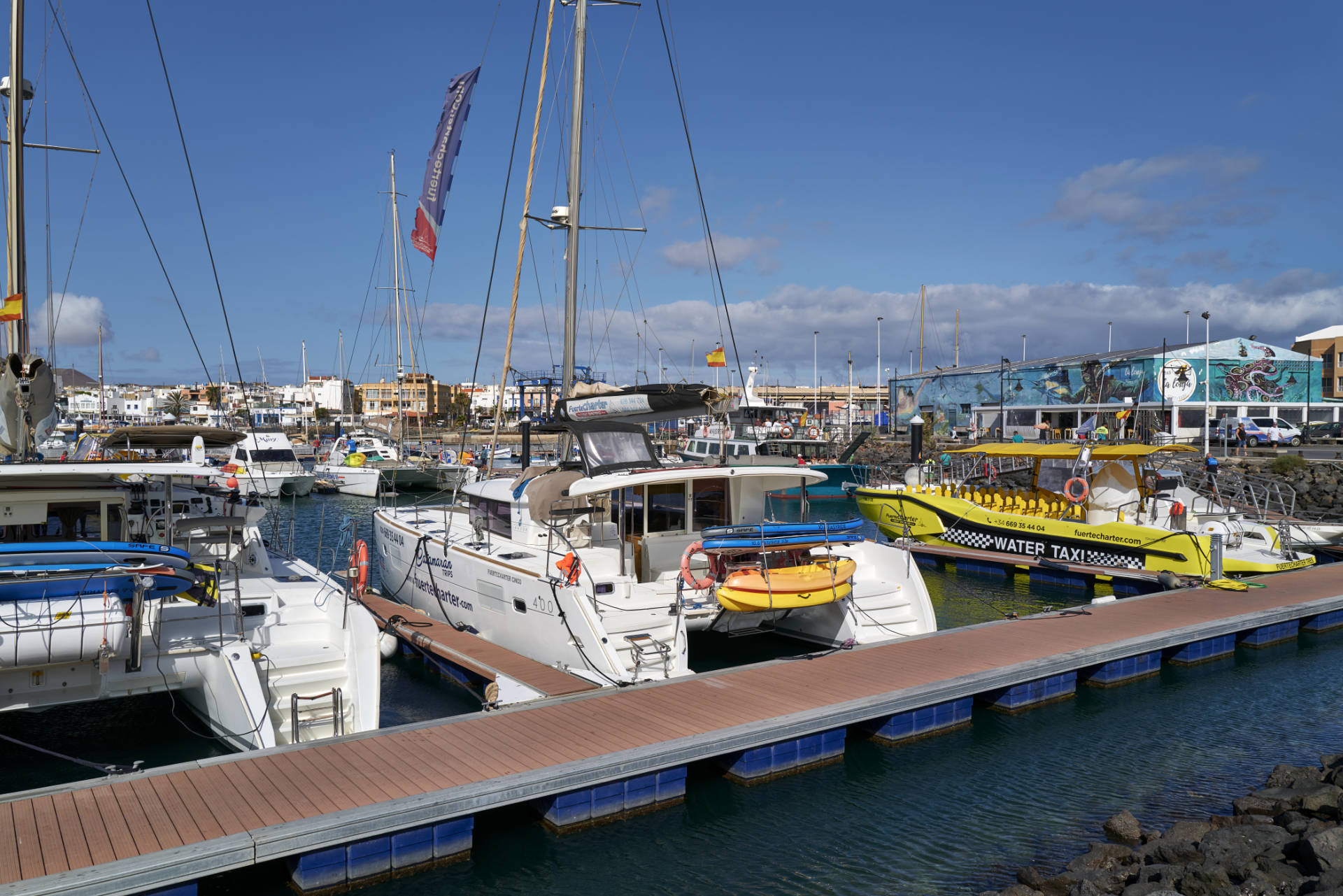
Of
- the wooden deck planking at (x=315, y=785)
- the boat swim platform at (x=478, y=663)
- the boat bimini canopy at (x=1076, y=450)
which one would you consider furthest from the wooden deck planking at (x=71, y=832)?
the boat bimini canopy at (x=1076, y=450)

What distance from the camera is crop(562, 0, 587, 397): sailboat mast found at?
48.4 ft

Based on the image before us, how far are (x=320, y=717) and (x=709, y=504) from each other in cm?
538

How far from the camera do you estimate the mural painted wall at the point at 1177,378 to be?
142ft

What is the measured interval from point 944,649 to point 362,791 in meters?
7.06

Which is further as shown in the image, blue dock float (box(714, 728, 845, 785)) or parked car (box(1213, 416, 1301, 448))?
parked car (box(1213, 416, 1301, 448))

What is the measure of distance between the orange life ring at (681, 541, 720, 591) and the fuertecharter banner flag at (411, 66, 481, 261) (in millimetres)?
10959

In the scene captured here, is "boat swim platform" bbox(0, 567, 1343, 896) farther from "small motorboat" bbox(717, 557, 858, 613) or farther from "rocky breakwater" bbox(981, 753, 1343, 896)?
"rocky breakwater" bbox(981, 753, 1343, 896)

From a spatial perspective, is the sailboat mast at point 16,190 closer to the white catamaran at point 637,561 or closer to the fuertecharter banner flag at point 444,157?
the white catamaran at point 637,561

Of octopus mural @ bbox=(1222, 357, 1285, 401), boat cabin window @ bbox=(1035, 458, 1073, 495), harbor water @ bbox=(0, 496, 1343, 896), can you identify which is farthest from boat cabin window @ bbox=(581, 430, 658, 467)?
octopus mural @ bbox=(1222, 357, 1285, 401)

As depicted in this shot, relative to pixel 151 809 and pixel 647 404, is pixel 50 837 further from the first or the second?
pixel 647 404

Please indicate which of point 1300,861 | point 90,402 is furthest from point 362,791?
point 90,402

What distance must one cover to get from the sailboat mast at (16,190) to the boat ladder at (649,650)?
318 inches

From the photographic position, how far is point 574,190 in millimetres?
14906

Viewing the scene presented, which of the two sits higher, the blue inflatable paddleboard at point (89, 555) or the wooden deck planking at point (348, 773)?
the blue inflatable paddleboard at point (89, 555)
